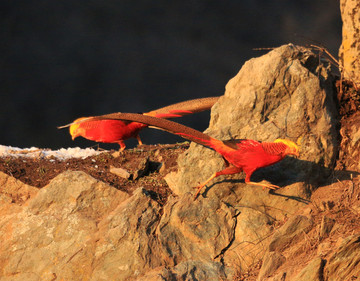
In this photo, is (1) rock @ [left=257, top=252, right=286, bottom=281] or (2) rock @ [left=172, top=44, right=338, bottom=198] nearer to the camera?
(1) rock @ [left=257, top=252, right=286, bottom=281]

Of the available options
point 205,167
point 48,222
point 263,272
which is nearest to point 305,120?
point 205,167

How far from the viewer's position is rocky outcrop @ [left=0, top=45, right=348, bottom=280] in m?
6.95

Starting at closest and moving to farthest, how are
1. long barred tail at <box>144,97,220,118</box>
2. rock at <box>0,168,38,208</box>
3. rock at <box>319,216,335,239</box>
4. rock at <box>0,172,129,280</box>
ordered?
1. rock at <box>319,216,335,239</box>
2. rock at <box>0,172,129,280</box>
3. rock at <box>0,168,38,208</box>
4. long barred tail at <box>144,97,220,118</box>

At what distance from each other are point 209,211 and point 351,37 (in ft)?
12.1

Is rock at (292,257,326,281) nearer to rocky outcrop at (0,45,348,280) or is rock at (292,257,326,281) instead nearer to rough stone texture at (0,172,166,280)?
rocky outcrop at (0,45,348,280)

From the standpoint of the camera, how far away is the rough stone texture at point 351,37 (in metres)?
8.94

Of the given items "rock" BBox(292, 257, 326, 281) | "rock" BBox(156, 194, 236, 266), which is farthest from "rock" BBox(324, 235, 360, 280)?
"rock" BBox(156, 194, 236, 266)

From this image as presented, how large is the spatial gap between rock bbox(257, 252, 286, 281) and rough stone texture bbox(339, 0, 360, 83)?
334cm

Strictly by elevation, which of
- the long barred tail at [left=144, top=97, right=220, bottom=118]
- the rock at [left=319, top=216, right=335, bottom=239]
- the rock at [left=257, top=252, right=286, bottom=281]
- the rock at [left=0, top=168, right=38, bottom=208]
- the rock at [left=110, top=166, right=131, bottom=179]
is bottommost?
the rock at [left=257, top=252, right=286, bottom=281]

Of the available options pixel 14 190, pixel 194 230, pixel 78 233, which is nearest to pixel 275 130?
pixel 194 230

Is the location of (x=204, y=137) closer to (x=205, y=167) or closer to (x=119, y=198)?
(x=205, y=167)

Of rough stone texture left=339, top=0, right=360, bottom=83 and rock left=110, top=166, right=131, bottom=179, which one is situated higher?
rough stone texture left=339, top=0, right=360, bottom=83

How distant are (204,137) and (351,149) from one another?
214 cm

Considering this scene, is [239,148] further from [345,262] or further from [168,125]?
[345,262]
